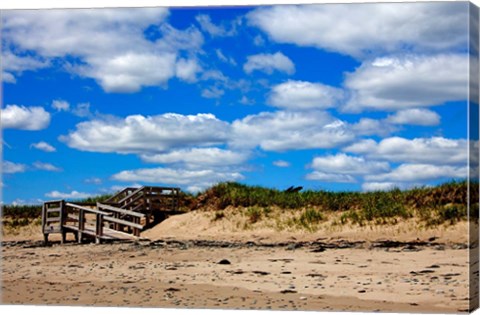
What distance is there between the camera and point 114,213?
72.0 feet

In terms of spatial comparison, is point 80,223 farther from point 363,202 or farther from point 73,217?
point 363,202

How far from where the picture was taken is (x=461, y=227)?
12.1m

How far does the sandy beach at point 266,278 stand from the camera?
36.0ft

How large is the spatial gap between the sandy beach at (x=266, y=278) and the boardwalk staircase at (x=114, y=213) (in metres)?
3.72

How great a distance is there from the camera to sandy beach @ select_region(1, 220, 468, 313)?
11.0m

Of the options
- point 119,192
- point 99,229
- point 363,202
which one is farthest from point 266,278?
point 119,192

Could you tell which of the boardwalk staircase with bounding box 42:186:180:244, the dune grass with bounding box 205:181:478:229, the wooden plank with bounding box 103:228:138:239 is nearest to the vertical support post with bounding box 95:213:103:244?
the boardwalk staircase with bounding box 42:186:180:244

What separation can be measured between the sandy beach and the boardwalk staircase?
12.2 ft

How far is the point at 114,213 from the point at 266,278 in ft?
34.2

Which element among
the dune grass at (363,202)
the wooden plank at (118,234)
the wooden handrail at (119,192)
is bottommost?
the wooden plank at (118,234)

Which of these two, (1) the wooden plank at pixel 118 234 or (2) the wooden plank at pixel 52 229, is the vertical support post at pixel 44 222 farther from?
(1) the wooden plank at pixel 118 234

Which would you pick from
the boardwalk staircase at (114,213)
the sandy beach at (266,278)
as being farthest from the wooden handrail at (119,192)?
the sandy beach at (266,278)

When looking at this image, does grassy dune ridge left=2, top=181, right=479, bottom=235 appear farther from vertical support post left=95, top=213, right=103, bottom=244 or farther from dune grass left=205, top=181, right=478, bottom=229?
vertical support post left=95, top=213, right=103, bottom=244

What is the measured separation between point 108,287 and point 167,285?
976 millimetres
